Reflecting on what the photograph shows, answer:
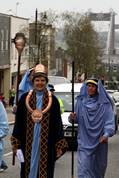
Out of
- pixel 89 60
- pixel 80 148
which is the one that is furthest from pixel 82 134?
pixel 89 60

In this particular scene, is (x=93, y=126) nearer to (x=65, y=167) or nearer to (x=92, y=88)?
(x=92, y=88)

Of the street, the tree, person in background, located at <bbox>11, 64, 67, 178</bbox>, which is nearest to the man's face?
person in background, located at <bbox>11, 64, 67, 178</bbox>

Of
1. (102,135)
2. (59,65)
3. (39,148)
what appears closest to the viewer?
(39,148)

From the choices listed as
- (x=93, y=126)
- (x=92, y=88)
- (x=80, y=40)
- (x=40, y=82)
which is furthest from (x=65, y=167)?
(x=80, y=40)

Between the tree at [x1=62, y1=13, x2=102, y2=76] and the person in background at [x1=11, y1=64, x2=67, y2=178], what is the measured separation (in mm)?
60276

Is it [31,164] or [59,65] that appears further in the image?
[59,65]

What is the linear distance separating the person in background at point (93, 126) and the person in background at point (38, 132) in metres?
1.71

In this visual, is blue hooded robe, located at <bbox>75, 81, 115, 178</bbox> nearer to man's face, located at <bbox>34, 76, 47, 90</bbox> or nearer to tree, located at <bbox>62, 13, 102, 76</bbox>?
man's face, located at <bbox>34, 76, 47, 90</bbox>

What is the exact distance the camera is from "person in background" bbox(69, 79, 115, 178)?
385 inches

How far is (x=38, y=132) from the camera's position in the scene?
804 centimetres

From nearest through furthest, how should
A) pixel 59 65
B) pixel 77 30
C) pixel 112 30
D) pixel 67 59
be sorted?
pixel 77 30
pixel 67 59
pixel 59 65
pixel 112 30

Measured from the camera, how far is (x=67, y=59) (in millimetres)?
77688

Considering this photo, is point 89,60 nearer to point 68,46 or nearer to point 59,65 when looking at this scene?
point 68,46

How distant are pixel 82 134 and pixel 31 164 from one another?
1.90 m
